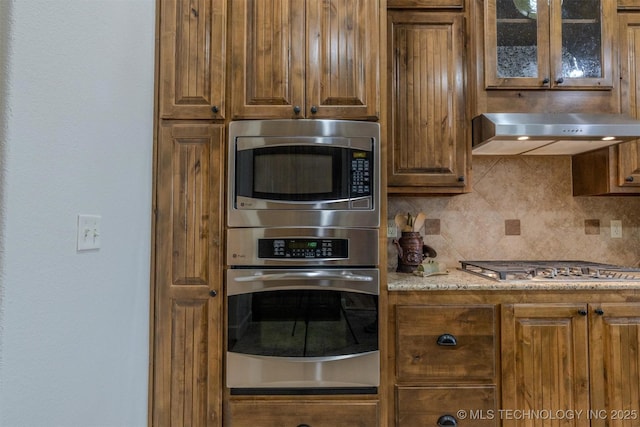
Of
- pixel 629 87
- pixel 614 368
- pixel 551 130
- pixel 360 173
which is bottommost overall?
pixel 614 368

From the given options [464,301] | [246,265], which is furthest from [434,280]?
[246,265]

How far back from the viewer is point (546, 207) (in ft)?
7.05

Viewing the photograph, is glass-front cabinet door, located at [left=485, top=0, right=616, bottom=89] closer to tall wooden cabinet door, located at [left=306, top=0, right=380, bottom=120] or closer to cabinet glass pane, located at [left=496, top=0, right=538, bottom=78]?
cabinet glass pane, located at [left=496, top=0, right=538, bottom=78]

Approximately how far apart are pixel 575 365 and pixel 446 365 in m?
0.56

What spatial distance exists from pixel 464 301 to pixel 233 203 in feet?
3.70

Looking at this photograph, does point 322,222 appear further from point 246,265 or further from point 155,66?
point 155,66

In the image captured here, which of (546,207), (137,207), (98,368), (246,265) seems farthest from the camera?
(546,207)

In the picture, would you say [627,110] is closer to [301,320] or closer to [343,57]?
[343,57]

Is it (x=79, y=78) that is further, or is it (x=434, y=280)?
(x=434, y=280)

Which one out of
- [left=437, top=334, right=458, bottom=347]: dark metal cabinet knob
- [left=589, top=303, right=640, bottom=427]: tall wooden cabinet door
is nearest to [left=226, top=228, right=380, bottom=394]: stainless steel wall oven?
[left=437, top=334, right=458, bottom=347]: dark metal cabinet knob

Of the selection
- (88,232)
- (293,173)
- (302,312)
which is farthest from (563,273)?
(88,232)

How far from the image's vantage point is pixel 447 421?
1.48 meters

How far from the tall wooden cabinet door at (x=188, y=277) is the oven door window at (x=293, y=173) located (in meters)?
0.14

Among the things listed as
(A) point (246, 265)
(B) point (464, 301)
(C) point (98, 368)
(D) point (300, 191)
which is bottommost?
(C) point (98, 368)
